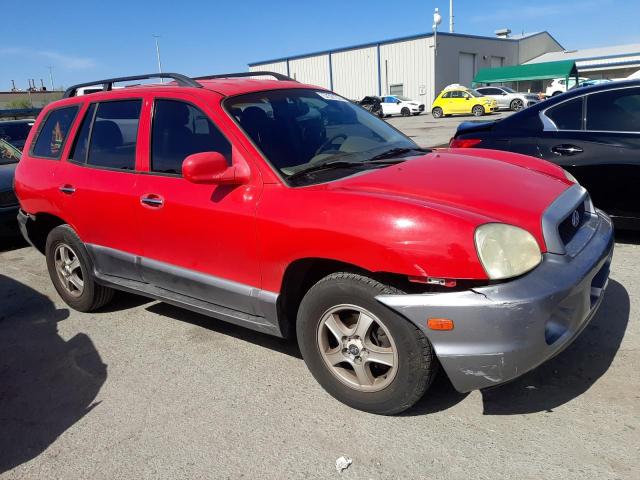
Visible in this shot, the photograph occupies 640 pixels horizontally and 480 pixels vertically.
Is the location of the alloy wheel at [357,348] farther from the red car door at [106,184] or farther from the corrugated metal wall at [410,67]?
the corrugated metal wall at [410,67]

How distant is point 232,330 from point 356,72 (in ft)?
159

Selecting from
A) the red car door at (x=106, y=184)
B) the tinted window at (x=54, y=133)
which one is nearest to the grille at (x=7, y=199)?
the tinted window at (x=54, y=133)

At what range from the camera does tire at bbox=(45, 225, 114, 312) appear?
426 cm

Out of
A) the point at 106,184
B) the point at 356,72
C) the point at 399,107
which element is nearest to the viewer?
the point at 106,184

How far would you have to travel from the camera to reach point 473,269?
230 centimetres

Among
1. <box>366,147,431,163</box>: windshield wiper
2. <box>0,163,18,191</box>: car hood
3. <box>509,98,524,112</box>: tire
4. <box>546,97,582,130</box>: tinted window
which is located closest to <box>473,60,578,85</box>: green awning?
<box>509,98,524,112</box>: tire

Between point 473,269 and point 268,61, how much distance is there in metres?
57.7

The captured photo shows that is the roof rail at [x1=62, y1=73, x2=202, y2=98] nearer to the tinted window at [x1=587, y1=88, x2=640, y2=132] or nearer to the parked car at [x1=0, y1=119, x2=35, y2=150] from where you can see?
the tinted window at [x1=587, y1=88, x2=640, y2=132]

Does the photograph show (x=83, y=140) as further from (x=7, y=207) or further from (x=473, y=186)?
(x=7, y=207)

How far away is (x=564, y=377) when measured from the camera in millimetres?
2977

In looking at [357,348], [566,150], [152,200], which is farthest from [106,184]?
[566,150]

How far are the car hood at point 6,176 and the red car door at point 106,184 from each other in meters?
3.13

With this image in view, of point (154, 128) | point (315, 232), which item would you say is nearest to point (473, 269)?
point (315, 232)

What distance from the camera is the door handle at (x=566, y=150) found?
4.88 meters
